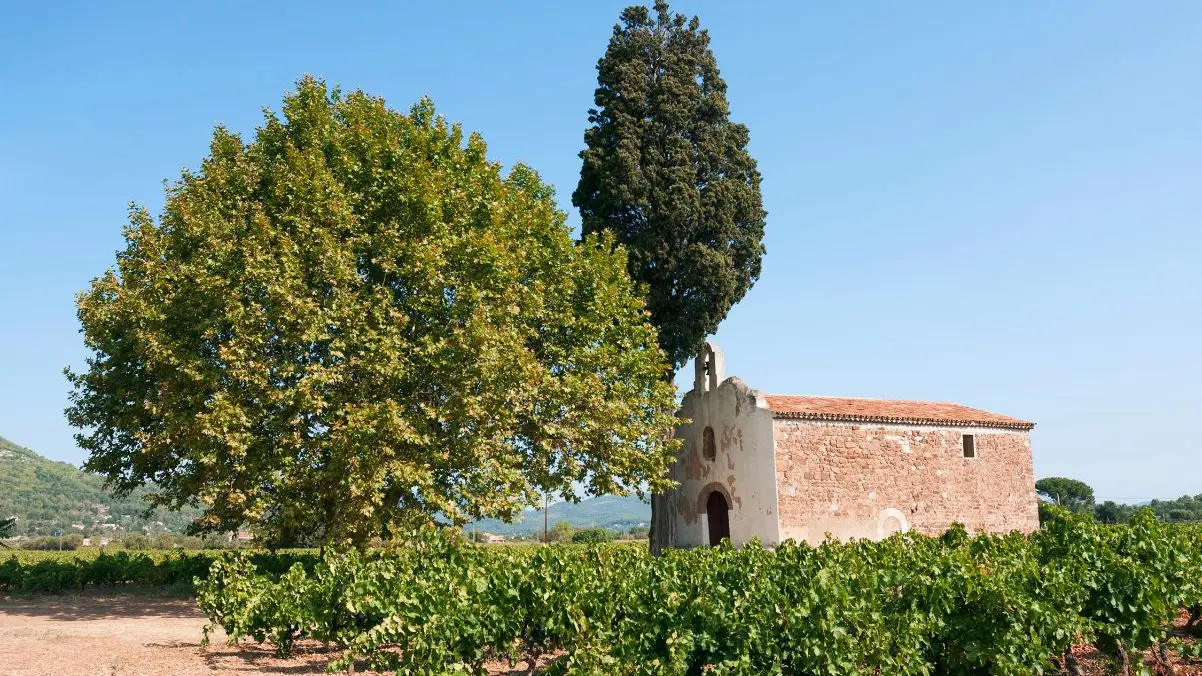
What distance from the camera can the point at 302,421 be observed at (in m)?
15.8

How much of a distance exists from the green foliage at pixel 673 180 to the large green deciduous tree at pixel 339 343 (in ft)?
21.4

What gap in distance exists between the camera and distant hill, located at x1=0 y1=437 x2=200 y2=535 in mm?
124312

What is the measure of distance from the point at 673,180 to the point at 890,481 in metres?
11.0

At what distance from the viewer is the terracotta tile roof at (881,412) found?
2348cm

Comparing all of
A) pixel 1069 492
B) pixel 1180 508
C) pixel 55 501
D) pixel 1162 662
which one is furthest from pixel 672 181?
pixel 55 501

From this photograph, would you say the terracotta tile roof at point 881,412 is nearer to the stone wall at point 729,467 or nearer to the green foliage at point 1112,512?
the stone wall at point 729,467

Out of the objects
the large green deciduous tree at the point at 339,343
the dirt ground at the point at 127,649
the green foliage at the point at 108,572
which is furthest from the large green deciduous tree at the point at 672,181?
the dirt ground at the point at 127,649

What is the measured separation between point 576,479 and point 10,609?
12563 mm

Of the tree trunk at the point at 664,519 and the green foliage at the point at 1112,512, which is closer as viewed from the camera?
the tree trunk at the point at 664,519

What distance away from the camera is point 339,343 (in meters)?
15.2

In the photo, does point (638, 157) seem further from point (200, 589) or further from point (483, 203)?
point (200, 589)

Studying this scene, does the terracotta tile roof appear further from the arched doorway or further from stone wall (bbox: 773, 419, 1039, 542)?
the arched doorway

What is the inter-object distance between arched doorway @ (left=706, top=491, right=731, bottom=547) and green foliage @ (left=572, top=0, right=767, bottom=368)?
4.43 meters

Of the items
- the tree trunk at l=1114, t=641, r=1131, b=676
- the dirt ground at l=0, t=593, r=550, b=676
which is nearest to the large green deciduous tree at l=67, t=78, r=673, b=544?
the dirt ground at l=0, t=593, r=550, b=676
